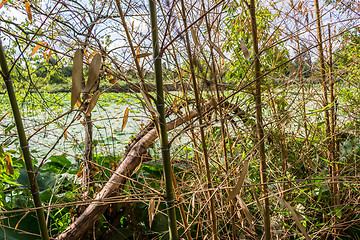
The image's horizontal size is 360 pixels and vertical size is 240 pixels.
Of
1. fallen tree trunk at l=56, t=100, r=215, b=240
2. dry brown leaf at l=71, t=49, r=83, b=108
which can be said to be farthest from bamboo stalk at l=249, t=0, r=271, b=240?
dry brown leaf at l=71, t=49, r=83, b=108

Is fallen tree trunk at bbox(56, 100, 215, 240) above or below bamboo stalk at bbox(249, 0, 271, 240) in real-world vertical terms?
below

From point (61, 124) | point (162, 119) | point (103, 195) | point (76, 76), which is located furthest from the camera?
point (61, 124)

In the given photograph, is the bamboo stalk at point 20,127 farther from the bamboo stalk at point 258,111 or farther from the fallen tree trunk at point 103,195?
the bamboo stalk at point 258,111

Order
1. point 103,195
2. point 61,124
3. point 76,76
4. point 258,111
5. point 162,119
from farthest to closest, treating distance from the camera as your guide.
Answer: point 61,124 < point 103,195 < point 258,111 < point 162,119 < point 76,76

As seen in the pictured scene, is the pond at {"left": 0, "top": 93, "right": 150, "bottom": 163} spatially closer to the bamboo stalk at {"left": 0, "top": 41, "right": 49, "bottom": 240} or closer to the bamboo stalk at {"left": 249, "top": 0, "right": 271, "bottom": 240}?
the bamboo stalk at {"left": 0, "top": 41, "right": 49, "bottom": 240}

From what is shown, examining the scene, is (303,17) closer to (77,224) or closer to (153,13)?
(153,13)

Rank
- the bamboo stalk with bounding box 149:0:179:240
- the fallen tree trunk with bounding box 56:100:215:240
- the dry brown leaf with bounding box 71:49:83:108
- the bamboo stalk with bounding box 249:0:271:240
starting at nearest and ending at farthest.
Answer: the dry brown leaf with bounding box 71:49:83:108 < the bamboo stalk with bounding box 149:0:179:240 < the bamboo stalk with bounding box 249:0:271:240 < the fallen tree trunk with bounding box 56:100:215:240

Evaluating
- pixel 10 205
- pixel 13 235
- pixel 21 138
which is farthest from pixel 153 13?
pixel 10 205

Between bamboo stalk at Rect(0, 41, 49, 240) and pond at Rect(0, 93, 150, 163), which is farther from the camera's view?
pond at Rect(0, 93, 150, 163)

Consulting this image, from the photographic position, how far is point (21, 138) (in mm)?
683

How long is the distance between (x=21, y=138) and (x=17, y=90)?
94.5 inches

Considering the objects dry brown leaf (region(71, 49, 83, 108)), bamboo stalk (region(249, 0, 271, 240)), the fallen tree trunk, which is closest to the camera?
dry brown leaf (region(71, 49, 83, 108))

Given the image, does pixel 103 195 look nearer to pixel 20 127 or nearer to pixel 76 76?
pixel 20 127

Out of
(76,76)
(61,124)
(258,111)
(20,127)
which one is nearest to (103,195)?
(20,127)
